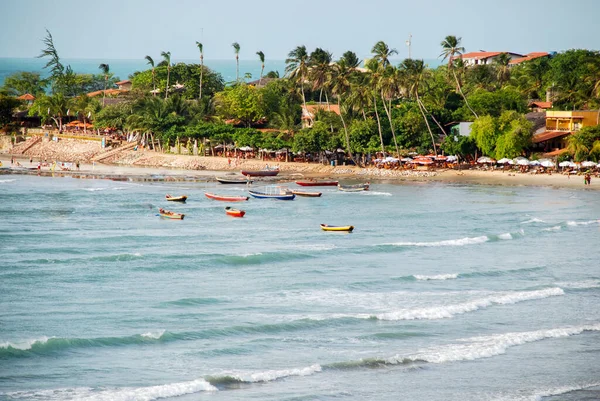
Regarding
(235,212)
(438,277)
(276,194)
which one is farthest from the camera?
(276,194)

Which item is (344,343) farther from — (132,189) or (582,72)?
(582,72)

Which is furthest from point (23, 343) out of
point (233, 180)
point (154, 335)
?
point (233, 180)

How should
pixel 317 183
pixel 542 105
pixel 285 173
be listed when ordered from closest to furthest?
pixel 317 183
pixel 285 173
pixel 542 105

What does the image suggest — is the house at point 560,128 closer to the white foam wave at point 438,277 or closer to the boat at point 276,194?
the boat at point 276,194

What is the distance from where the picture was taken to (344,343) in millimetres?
30172

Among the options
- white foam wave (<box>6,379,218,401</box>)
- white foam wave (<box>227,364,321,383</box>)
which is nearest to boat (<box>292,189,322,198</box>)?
white foam wave (<box>227,364,321,383</box>)

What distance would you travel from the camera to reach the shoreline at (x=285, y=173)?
265ft

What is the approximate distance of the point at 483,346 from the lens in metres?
29.8

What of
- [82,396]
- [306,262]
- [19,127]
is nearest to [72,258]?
[306,262]

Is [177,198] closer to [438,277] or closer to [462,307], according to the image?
[438,277]

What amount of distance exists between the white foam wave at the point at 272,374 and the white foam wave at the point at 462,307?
6.51 m

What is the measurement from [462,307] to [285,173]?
2314 inches

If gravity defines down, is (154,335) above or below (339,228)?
below

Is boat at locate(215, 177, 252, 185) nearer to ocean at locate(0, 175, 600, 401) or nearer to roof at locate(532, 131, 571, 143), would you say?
ocean at locate(0, 175, 600, 401)
